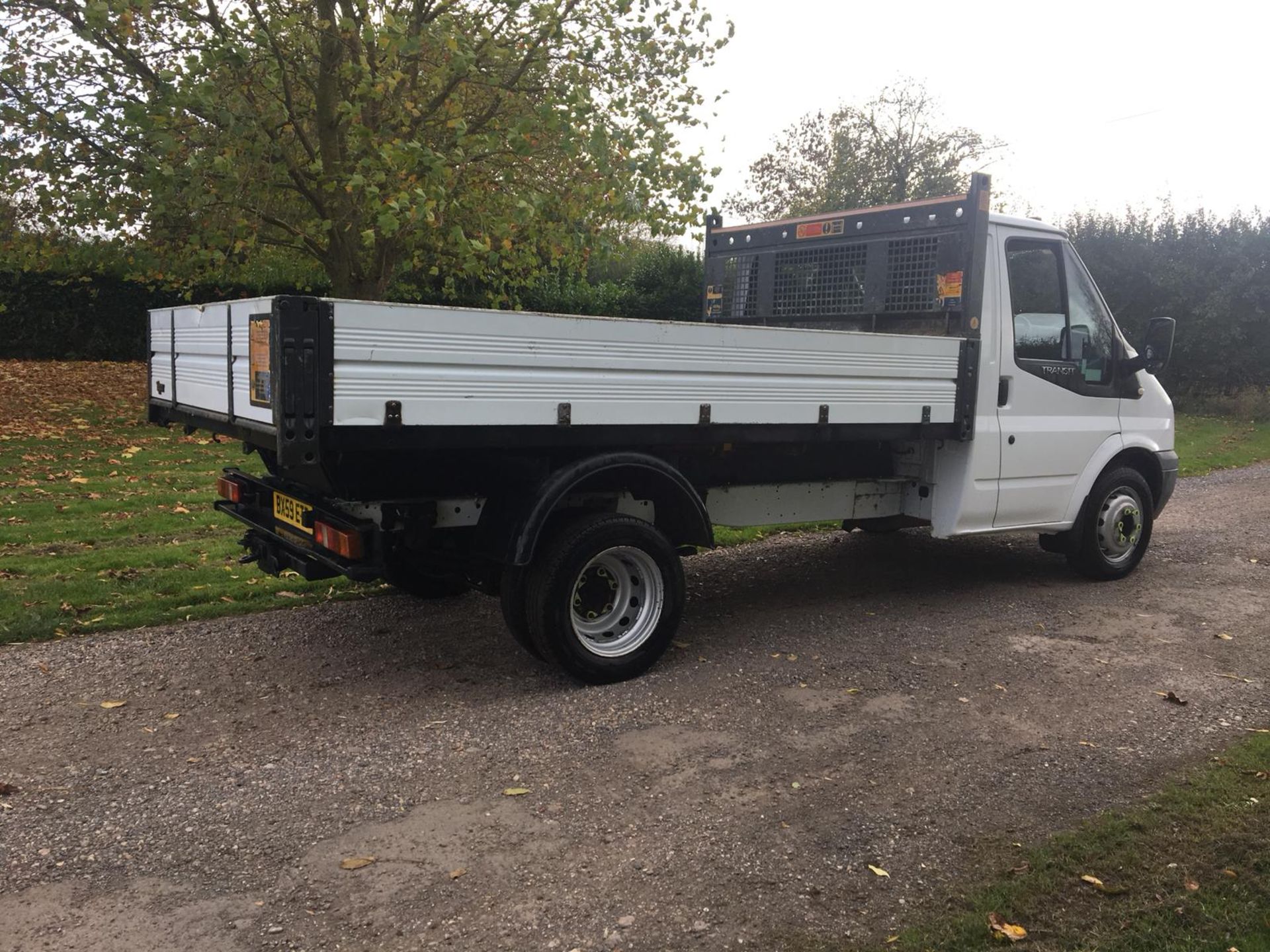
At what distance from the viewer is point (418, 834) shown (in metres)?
3.55

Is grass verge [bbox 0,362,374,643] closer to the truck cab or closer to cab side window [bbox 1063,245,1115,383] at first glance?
the truck cab

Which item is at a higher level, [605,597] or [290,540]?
[290,540]

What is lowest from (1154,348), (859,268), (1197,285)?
(1154,348)

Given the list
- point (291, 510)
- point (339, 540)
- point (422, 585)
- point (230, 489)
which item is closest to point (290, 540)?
point (291, 510)

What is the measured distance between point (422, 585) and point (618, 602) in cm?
171

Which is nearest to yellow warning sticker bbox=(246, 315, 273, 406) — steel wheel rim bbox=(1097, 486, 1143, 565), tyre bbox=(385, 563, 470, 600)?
tyre bbox=(385, 563, 470, 600)

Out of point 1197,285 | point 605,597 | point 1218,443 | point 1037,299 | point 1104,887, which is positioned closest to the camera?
point 1104,887

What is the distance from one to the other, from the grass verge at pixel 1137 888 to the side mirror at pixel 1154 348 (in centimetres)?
385

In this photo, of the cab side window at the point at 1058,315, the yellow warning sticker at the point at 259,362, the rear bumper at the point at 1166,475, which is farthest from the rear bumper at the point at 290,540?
the rear bumper at the point at 1166,475

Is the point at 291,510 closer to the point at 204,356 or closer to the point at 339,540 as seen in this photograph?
the point at 339,540

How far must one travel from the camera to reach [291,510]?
505 centimetres

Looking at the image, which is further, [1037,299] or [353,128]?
[353,128]

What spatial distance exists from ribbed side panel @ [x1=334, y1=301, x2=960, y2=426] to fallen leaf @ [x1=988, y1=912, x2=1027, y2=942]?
8.73 ft

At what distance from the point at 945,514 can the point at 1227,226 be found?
62.3 feet
